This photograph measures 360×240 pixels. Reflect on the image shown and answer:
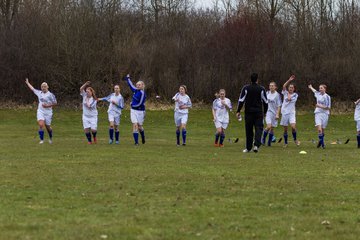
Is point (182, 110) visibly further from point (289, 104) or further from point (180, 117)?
point (289, 104)

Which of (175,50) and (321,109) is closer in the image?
(321,109)

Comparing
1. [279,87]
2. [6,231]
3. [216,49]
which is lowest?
[6,231]

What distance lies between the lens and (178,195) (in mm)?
10711

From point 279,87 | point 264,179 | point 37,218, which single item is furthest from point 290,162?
point 279,87

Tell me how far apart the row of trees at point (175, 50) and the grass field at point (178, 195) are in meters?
33.0

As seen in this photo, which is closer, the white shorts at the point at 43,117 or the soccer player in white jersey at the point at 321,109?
the soccer player in white jersey at the point at 321,109

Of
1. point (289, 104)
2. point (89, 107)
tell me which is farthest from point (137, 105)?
point (289, 104)

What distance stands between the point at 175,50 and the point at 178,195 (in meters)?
44.7

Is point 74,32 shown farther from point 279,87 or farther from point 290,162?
point 290,162

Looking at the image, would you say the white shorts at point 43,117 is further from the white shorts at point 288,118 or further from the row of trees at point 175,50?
the row of trees at point 175,50

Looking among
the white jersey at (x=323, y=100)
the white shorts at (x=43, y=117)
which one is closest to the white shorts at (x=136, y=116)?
the white shorts at (x=43, y=117)

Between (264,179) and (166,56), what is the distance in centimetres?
4217

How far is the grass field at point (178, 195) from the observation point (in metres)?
7.93

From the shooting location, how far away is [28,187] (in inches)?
454
